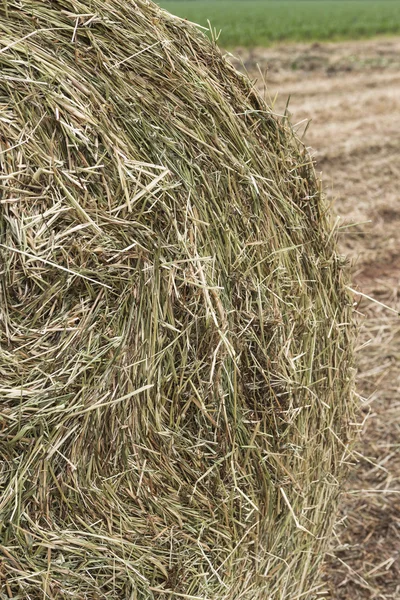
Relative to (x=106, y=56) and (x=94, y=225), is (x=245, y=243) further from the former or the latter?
(x=106, y=56)

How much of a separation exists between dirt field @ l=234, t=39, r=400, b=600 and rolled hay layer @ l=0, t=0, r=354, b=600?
44cm

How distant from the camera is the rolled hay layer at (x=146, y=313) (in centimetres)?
198

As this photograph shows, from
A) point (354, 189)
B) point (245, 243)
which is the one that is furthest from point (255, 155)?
point (354, 189)

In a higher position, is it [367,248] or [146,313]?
[146,313]

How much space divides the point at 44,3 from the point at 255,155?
78 cm

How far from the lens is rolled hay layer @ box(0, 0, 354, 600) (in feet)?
6.51

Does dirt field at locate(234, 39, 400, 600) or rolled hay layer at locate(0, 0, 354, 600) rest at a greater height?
rolled hay layer at locate(0, 0, 354, 600)

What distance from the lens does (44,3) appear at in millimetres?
2092

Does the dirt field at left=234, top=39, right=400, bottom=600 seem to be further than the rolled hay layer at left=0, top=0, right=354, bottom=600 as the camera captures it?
Yes

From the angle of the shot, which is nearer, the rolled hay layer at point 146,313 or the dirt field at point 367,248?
the rolled hay layer at point 146,313

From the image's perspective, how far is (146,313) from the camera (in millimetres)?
2145

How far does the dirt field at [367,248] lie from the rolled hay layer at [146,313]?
1.45 ft

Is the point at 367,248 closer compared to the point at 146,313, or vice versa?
the point at 146,313

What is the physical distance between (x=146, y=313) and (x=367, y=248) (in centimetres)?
375
